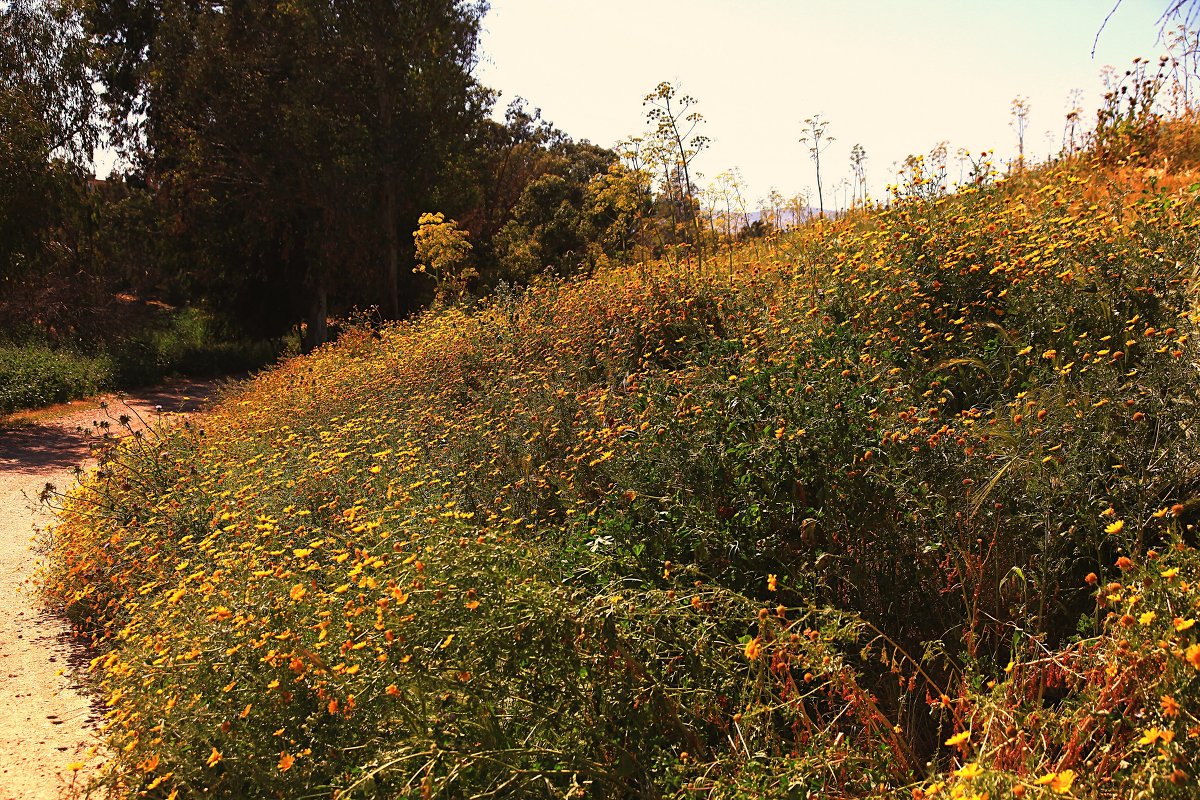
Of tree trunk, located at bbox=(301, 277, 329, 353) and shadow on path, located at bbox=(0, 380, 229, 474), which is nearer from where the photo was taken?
shadow on path, located at bbox=(0, 380, 229, 474)

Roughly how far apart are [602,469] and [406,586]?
1.29 meters

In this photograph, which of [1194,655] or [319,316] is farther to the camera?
[319,316]

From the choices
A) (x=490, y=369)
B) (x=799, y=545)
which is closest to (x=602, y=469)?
(x=799, y=545)

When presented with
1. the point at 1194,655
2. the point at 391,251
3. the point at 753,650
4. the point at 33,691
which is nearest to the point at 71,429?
the point at 391,251

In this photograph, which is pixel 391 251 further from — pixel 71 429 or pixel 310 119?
pixel 71 429

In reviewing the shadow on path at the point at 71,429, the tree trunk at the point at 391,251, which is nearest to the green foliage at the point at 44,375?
the shadow on path at the point at 71,429

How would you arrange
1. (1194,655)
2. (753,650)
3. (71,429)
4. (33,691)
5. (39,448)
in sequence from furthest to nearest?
(71,429)
(39,448)
(33,691)
(753,650)
(1194,655)

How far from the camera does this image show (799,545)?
325 cm

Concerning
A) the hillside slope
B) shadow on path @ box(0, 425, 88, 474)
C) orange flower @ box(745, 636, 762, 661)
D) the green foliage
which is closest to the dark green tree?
the green foliage

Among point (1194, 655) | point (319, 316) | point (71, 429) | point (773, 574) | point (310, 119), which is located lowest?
point (773, 574)

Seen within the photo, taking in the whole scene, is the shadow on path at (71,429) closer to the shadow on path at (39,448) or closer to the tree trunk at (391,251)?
the shadow on path at (39,448)

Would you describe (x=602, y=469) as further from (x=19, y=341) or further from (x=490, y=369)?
(x=19, y=341)

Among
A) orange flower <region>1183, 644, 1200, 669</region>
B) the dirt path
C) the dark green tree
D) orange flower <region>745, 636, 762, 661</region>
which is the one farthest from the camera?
the dark green tree

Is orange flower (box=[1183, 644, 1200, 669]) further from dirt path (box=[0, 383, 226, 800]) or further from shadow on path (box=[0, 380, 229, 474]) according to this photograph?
shadow on path (box=[0, 380, 229, 474])
